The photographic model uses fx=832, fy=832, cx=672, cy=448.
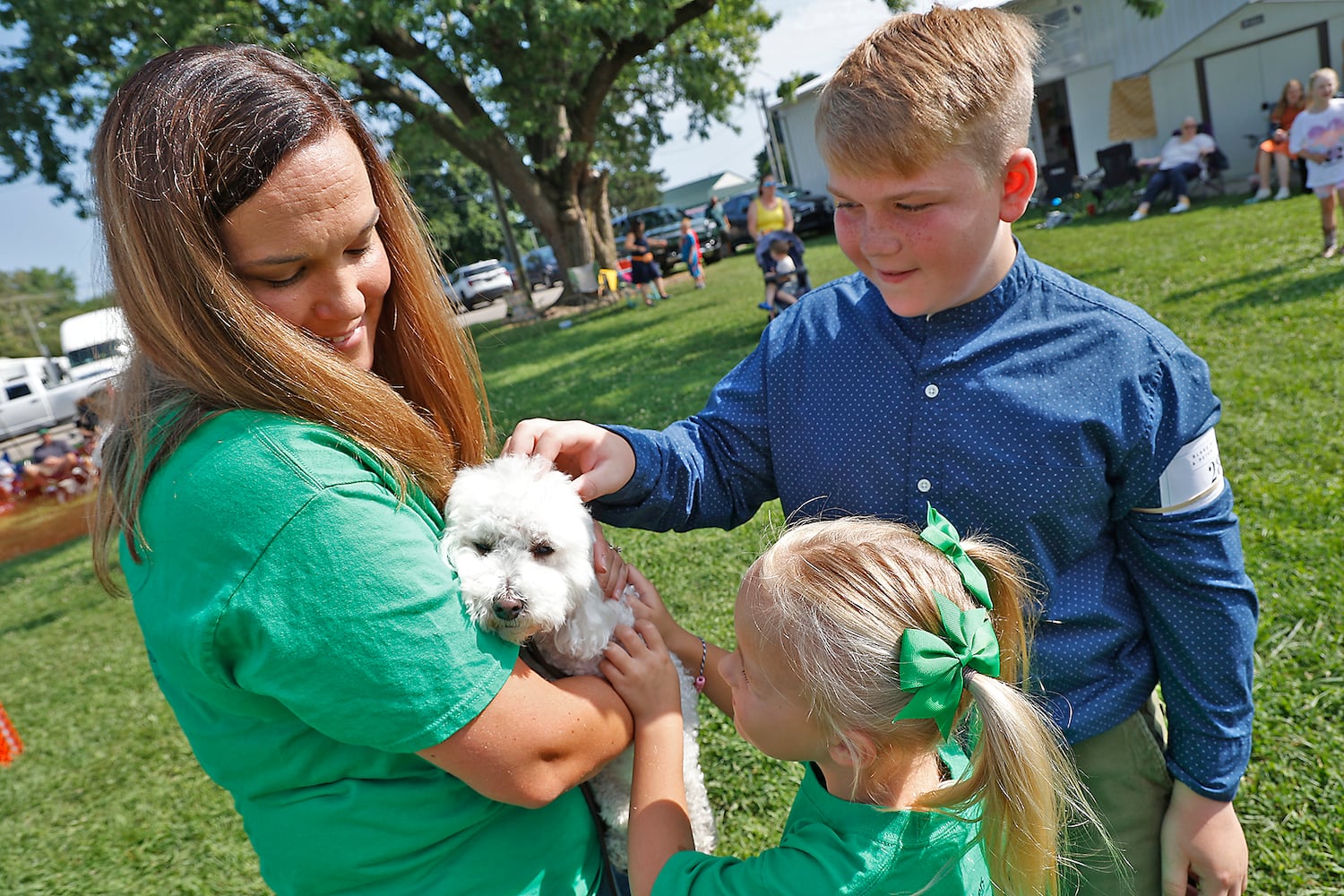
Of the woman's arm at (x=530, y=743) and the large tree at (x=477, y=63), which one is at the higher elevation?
the large tree at (x=477, y=63)

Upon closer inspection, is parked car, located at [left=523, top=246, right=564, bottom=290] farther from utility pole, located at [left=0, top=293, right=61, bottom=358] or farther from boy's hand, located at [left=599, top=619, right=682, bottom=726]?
utility pole, located at [left=0, top=293, right=61, bottom=358]

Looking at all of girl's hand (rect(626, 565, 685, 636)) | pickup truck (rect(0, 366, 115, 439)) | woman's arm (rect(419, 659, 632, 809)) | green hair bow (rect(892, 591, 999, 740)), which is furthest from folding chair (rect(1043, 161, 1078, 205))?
pickup truck (rect(0, 366, 115, 439))

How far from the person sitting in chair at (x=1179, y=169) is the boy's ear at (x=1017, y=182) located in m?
16.0

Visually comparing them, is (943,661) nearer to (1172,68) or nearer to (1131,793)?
(1131,793)

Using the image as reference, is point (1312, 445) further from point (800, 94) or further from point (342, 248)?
point (800, 94)

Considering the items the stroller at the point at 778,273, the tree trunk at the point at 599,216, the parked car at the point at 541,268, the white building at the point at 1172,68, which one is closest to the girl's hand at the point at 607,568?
the stroller at the point at 778,273

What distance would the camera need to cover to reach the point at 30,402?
88.0 ft

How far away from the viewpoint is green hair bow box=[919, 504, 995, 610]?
138 centimetres

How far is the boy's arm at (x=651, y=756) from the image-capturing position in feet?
4.88

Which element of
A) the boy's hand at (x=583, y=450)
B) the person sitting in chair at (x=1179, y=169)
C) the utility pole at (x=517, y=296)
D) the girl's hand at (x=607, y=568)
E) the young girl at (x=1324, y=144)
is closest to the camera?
the boy's hand at (x=583, y=450)

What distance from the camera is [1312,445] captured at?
485 centimetres

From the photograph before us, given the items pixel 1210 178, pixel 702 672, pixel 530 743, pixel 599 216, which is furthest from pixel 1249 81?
pixel 530 743

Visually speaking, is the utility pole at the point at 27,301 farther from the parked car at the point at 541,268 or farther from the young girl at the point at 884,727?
the young girl at the point at 884,727

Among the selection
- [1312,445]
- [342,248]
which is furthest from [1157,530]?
[1312,445]
